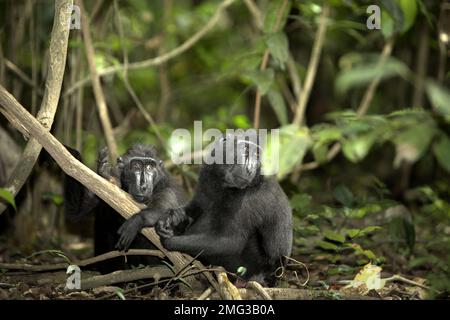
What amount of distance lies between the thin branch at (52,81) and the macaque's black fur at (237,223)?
118 cm

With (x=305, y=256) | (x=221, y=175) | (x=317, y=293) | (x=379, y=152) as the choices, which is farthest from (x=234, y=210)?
(x=379, y=152)

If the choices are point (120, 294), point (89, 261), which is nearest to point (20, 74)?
point (89, 261)

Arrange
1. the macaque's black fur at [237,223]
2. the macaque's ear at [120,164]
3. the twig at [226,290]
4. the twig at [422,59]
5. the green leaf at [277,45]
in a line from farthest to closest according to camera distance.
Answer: the twig at [422,59], the green leaf at [277,45], the macaque's ear at [120,164], the macaque's black fur at [237,223], the twig at [226,290]

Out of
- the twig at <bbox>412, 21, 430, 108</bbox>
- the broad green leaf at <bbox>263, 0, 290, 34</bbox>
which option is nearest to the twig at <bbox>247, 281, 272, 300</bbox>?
the broad green leaf at <bbox>263, 0, 290, 34</bbox>

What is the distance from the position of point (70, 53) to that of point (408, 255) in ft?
15.9

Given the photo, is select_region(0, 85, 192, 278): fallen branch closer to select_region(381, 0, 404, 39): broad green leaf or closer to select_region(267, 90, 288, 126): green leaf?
select_region(267, 90, 288, 126): green leaf

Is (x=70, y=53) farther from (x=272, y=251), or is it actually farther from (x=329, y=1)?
(x=272, y=251)

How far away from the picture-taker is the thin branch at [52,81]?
468 cm

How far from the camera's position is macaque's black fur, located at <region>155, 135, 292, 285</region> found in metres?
5.03

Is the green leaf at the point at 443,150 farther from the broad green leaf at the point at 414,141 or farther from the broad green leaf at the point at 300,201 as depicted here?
the broad green leaf at the point at 300,201

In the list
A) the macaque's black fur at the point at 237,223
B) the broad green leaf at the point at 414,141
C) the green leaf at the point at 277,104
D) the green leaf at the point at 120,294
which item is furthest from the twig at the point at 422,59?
the broad green leaf at the point at 414,141

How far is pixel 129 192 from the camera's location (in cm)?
560

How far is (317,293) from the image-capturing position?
4.57 metres

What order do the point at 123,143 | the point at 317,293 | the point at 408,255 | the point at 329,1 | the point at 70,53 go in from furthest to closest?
1. the point at 123,143
2. the point at 70,53
3. the point at 329,1
4. the point at 408,255
5. the point at 317,293
